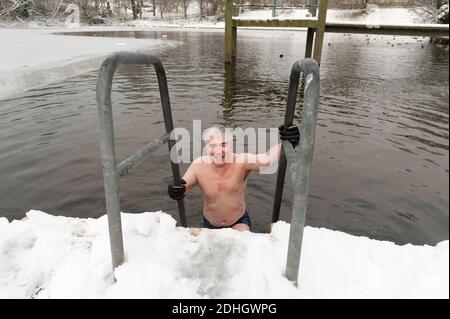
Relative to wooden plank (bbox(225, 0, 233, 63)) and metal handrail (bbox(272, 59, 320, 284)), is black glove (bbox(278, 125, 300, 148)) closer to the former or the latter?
metal handrail (bbox(272, 59, 320, 284))

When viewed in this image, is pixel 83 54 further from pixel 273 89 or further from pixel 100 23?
pixel 100 23

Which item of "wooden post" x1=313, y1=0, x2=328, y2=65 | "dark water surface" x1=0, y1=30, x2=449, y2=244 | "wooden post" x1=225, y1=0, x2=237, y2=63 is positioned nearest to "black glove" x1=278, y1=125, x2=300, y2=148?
"dark water surface" x1=0, y1=30, x2=449, y2=244

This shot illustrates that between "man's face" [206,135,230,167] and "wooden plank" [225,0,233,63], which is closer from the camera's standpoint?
"man's face" [206,135,230,167]

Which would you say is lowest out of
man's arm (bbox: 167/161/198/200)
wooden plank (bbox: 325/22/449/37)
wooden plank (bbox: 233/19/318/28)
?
man's arm (bbox: 167/161/198/200)

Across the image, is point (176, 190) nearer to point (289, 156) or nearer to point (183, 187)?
point (183, 187)

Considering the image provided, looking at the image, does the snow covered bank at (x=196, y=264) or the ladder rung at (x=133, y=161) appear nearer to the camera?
the snow covered bank at (x=196, y=264)

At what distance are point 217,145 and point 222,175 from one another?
0.39 meters

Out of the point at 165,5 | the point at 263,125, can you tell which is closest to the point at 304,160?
the point at 263,125

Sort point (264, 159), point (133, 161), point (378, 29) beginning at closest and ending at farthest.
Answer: point (133, 161), point (264, 159), point (378, 29)

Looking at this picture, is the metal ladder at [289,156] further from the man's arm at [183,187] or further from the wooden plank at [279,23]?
the wooden plank at [279,23]

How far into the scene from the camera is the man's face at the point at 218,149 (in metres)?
3.36

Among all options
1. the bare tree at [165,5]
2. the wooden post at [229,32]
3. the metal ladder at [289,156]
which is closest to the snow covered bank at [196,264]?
the metal ladder at [289,156]

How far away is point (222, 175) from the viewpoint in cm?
359

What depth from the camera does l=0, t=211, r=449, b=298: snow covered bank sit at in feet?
6.25
